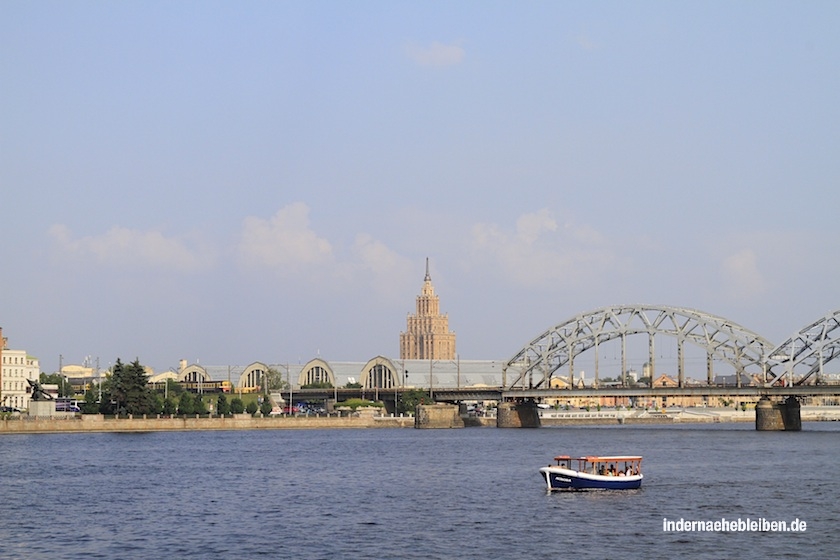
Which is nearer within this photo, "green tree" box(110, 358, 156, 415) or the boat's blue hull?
the boat's blue hull

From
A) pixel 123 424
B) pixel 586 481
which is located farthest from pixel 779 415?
pixel 586 481

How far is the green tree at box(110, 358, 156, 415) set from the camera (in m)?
186

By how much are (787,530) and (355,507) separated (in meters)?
26.5

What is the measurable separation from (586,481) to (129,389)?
114 meters

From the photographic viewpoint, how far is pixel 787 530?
66188 mm

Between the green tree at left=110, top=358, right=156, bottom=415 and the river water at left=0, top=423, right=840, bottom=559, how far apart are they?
45410 mm

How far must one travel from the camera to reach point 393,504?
262ft

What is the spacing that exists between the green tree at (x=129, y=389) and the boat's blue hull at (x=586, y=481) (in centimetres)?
11084

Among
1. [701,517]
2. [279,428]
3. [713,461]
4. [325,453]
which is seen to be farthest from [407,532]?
[279,428]

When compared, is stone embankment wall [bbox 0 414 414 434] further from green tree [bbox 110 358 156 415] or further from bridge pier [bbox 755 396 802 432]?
bridge pier [bbox 755 396 802 432]

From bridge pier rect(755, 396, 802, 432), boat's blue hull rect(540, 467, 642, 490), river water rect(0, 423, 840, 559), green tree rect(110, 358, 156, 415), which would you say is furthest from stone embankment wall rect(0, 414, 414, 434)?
boat's blue hull rect(540, 467, 642, 490)

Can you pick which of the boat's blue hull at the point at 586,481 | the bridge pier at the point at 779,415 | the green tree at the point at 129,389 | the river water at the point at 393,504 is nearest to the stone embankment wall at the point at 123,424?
the green tree at the point at 129,389

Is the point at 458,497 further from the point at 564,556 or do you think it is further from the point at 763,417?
the point at 763,417

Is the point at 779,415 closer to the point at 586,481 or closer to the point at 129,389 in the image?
the point at 129,389
